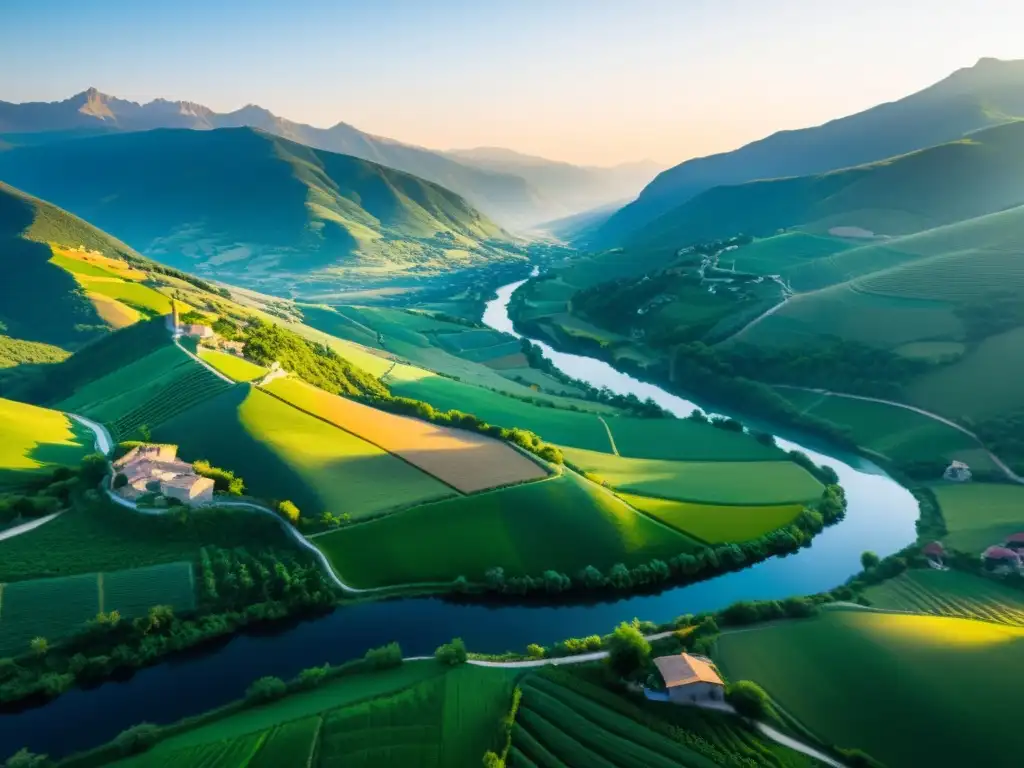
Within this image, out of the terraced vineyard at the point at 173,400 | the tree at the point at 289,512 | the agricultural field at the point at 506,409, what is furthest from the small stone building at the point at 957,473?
the terraced vineyard at the point at 173,400

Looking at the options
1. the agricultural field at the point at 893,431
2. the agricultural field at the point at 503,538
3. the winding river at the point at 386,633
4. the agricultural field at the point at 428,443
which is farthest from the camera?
the agricultural field at the point at 893,431

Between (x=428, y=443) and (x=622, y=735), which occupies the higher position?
(x=428, y=443)

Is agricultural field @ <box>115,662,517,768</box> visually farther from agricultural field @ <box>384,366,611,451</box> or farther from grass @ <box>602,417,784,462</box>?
grass @ <box>602,417,784,462</box>

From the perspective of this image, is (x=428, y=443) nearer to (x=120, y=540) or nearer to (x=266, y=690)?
(x=120, y=540)

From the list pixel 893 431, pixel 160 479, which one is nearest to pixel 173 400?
pixel 160 479

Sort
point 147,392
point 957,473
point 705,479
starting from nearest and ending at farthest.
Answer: point 705,479 < point 147,392 < point 957,473

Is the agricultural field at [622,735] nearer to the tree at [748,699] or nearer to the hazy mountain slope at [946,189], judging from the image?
the tree at [748,699]
